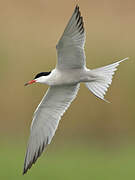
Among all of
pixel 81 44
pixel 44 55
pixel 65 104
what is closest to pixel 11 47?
pixel 44 55

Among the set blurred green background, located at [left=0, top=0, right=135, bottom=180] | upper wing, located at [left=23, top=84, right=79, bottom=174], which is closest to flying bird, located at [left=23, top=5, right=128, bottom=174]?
upper wing, located at [left=23, top=84, right=79, bottom=174]

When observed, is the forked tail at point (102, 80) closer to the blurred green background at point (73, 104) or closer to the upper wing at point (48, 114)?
the upper wing at point (48, 114)

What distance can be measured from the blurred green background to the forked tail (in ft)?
6.95

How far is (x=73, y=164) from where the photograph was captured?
9.77 metres

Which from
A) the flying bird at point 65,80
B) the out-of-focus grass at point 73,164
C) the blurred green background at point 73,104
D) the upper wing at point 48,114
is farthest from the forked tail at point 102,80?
the blurred green background at point 73,104

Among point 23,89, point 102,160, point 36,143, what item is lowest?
point 102,160

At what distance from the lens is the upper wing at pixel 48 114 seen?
296 inches

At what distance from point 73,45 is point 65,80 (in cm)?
40

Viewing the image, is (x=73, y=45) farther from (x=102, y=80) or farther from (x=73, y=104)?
(x=73, y=104)

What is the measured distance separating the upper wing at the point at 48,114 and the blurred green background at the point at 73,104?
1693 mm

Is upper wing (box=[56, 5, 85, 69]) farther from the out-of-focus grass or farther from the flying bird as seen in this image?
the out-of-focus grass

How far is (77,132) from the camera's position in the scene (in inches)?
393

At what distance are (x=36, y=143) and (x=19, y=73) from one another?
9.04 feet

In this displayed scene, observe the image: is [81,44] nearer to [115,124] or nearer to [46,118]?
[46,118]
